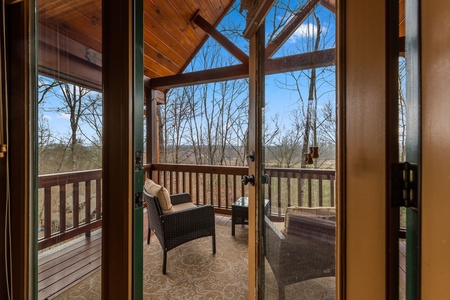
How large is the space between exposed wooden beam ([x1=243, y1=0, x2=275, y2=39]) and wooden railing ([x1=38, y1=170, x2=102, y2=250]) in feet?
3.97

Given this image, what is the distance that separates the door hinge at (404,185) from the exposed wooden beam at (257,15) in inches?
38.0

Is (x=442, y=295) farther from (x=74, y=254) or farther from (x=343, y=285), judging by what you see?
(x=74, y=254)

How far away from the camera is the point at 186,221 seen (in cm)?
216

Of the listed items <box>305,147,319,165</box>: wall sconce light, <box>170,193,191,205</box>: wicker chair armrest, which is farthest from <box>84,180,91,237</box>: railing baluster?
<box>170,193,191,205</box>: wicker chair armrest

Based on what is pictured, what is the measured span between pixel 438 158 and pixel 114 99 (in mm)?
1076

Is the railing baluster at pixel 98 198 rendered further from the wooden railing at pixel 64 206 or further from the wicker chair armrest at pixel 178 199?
the wicker chair armrest at pixel 178 199

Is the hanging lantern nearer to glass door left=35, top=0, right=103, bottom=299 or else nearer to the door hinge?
the door hinge

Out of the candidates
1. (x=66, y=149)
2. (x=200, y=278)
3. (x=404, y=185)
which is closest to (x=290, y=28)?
(x=404, y=185)

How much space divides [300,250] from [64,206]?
133 centimetres

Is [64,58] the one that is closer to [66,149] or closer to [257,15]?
[66,149]

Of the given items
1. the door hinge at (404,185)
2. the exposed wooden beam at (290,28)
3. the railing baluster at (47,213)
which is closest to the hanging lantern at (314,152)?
the door hinge at (404,185)

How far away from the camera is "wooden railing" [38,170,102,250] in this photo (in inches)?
43.8

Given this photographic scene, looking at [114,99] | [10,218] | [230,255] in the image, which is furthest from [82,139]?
[230,255]

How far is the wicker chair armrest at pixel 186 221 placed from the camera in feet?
6.68
